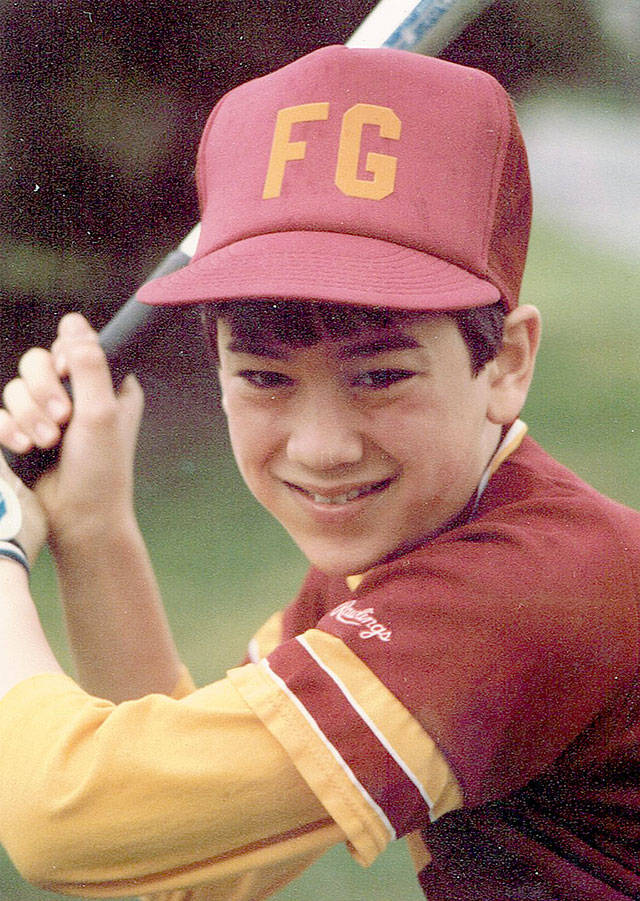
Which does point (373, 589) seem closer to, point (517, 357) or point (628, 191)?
point (517, 357)

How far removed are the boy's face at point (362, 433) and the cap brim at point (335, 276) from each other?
0.03m

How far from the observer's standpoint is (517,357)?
0.68 metres

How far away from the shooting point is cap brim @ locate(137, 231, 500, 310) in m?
0.58

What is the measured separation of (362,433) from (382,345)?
0.06 meters

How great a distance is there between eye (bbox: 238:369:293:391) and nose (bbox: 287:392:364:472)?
0.02 m

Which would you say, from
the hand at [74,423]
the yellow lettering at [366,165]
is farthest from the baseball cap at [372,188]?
the hand at [74,423]

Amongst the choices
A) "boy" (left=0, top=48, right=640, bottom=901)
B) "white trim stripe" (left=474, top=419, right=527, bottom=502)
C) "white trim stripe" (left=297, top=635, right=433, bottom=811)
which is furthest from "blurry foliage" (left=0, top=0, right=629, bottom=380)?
"white trim stripe" (left=297, top=635, right=433, bottom=811)

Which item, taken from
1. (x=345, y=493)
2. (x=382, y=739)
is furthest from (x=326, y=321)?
(x=382, y=739)

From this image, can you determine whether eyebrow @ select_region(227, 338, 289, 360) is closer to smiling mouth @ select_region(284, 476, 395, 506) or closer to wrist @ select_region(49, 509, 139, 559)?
smiling mouth @ select_region(284, 476, 395, 506)

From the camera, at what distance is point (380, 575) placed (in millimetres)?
610

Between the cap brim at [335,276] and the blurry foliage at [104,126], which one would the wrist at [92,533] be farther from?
the cap brim at [335,276]

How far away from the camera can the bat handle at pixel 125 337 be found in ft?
2.73

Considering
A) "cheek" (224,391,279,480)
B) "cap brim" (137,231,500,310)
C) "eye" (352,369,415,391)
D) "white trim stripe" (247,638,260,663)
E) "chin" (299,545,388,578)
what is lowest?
"white trim stripe" (247,638,260,663)

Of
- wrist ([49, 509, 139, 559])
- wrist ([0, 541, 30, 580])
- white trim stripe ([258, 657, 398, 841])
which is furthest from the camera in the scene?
wrist ([49, 509, 139, 559])
